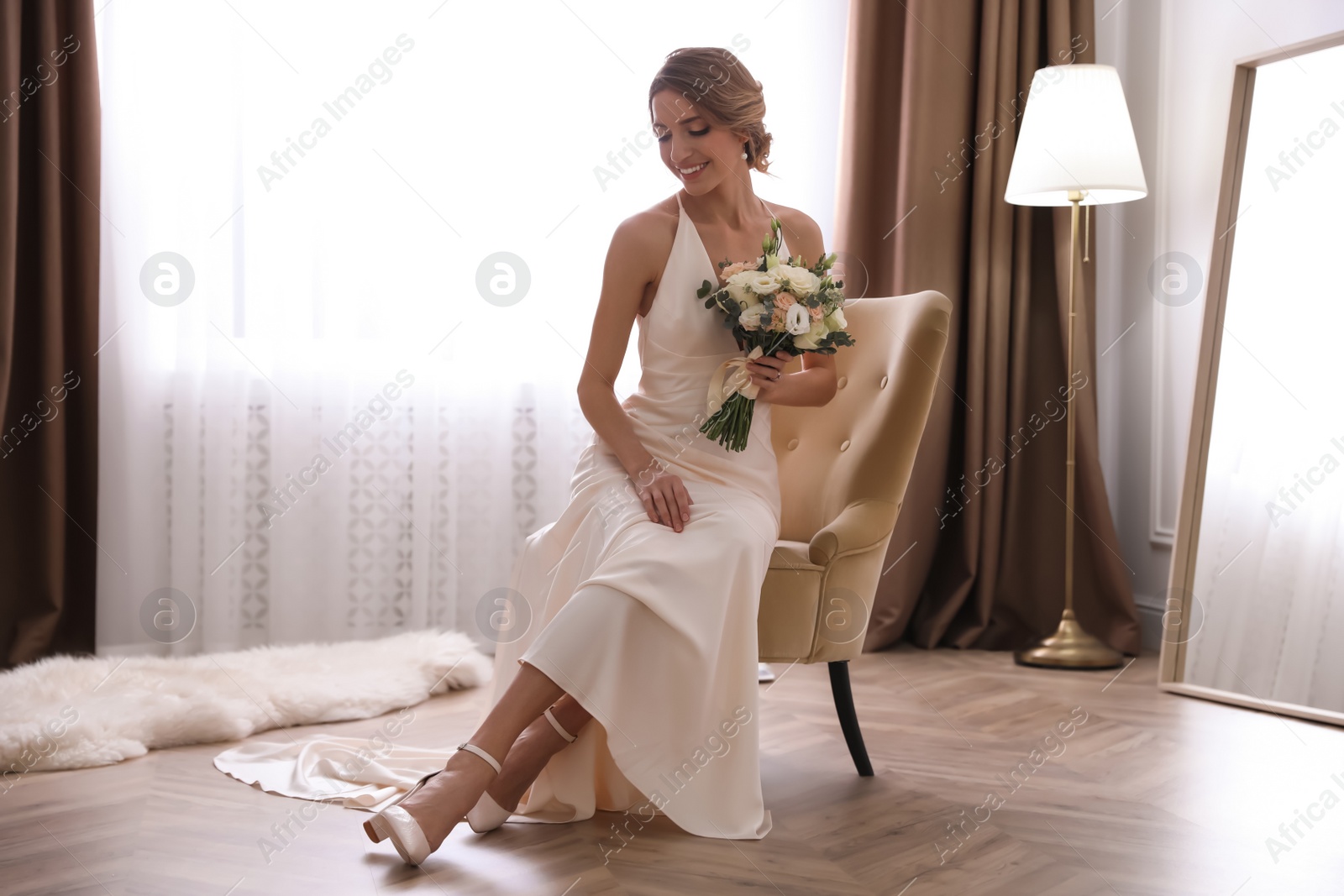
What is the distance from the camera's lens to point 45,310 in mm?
3357

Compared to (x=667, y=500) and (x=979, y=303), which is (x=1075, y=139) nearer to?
(x=979, y=303)

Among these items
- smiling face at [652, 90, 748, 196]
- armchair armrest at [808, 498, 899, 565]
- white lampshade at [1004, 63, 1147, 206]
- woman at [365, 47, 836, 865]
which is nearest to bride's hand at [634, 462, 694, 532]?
woman at [365, 47, 836, 865]

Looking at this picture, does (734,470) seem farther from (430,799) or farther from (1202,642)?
(1202,642)

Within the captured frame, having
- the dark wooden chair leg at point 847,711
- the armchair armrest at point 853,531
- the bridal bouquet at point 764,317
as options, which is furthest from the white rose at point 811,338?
the dark wooden chair leg at point 847,711

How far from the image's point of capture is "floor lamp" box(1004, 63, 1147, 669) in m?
3.46

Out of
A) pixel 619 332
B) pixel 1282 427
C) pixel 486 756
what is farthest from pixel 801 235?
pixel 1282 427

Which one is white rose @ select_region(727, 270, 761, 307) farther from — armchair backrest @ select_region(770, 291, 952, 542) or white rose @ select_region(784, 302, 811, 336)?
armchair backrest @ select_region(770, 291, 952, 542)

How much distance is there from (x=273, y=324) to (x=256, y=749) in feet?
4.79

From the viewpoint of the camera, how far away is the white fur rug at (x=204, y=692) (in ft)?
8.46

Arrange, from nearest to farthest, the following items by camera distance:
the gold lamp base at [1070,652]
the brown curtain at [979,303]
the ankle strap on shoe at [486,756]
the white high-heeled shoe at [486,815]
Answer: the ankle strap on shoe at [486,756]
the white high-heeled shoe at [486,815]
the gold lamp base at [1070,652]
the brown curtain at [979,303]

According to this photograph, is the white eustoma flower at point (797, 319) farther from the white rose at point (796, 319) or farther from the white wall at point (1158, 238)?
the white wall at point (1158, 238)

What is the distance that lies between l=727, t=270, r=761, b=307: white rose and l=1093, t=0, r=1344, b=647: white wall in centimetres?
201

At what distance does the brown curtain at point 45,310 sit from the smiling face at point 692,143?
1994 mm

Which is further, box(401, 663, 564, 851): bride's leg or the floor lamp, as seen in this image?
the floor lamp
